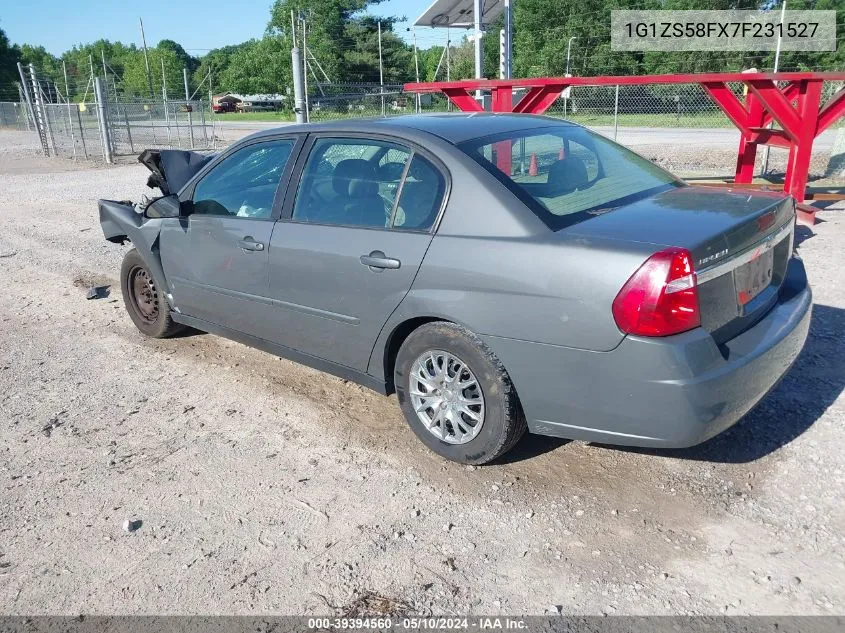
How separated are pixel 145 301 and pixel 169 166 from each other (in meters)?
1.54

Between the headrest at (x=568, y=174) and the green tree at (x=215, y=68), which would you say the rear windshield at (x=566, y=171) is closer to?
the headrest at (x=568, y=174)

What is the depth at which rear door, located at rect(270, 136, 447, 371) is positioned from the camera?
11.4 ft

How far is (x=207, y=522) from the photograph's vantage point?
10.3 ft

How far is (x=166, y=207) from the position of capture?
4.74 meters

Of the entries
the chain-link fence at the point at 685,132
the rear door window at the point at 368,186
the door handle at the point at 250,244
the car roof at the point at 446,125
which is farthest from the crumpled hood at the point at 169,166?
the chain-link fence at the point at 685,132

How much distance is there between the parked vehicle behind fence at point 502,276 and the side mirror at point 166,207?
1.7 inches

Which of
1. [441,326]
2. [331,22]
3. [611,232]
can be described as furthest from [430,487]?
[331,22]

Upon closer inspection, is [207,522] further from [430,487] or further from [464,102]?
[464,102]

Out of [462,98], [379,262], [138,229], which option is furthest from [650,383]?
[462,98]

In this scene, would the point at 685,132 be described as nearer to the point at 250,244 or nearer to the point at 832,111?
the point at 832,111

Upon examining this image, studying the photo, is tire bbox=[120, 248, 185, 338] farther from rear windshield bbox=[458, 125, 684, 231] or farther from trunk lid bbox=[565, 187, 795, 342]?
trunk lid bbox=[565, 187, 795, 342]

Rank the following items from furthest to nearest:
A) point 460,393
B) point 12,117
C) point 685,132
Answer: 1. point 12,117
2. point 685,132
3. point 460,393

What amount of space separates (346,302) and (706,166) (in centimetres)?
1372

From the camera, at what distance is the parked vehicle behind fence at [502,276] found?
9.18ft
